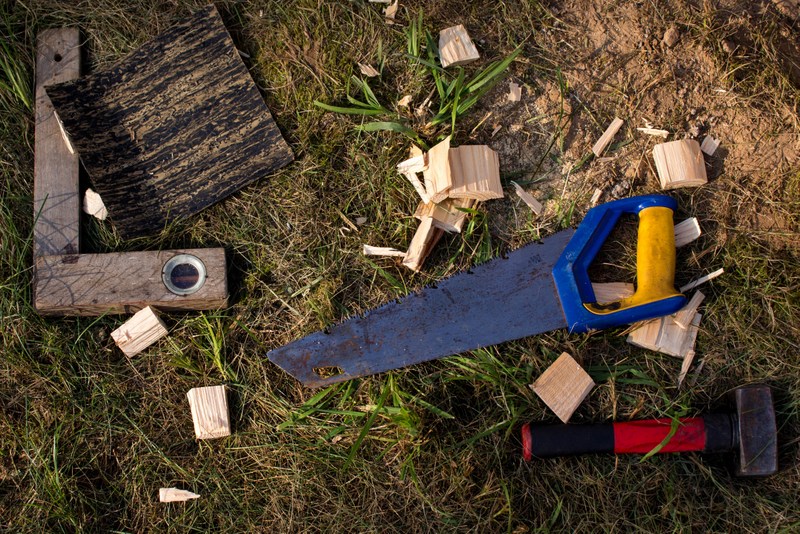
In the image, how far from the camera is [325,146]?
3.25m

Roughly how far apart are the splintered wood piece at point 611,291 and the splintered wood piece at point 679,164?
551mm

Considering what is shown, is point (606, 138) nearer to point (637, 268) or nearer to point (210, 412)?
point (637, 268)

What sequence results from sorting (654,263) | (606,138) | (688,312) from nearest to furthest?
(654,263) < (688,312) < (606,138)

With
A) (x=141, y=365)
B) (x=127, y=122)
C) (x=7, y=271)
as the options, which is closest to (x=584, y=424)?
(x=141, y=365)

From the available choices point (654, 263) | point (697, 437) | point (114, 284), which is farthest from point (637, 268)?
point (114, 284)

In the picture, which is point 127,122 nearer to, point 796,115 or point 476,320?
point 476,320

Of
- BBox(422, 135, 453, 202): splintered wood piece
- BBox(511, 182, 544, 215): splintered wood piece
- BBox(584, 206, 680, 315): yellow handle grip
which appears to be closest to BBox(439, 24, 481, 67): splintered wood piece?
BBox(422, 135, 453, 202): splintered wood piece

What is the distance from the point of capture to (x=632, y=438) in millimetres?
2904

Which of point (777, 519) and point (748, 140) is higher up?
point (748, 140)

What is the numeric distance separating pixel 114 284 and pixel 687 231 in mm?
2839

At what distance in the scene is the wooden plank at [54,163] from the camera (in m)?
3.17

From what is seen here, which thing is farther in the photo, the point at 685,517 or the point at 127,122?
the point at 127,122

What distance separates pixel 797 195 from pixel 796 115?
0.41 m

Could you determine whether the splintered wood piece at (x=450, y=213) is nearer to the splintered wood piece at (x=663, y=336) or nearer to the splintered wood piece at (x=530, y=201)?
the splintered wood piece at (x=530, y=201)
